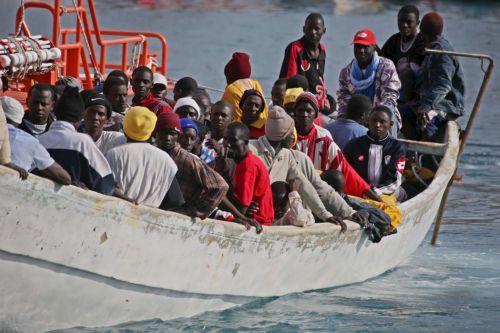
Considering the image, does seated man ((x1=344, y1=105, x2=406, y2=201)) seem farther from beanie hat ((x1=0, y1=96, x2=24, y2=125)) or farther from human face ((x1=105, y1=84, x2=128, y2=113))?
beanie hat ((x1=0, y1=96, x2=24, y2=125))

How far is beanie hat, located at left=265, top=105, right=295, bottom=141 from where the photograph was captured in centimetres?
903

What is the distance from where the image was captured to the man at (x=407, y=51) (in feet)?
41.8

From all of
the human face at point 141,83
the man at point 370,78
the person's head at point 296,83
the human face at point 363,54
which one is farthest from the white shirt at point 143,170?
the human face at point 363,54

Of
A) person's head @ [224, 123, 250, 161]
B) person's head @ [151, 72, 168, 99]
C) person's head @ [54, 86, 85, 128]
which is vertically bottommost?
person's head @ [151, 72, 168, 99]

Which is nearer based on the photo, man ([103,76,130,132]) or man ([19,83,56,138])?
man ([19,83,56,138])

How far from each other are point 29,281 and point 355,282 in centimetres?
377

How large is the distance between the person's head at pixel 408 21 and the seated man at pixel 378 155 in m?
2.27

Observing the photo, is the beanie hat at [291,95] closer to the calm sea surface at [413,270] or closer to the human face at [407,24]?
the calm sea surface at [413,270]

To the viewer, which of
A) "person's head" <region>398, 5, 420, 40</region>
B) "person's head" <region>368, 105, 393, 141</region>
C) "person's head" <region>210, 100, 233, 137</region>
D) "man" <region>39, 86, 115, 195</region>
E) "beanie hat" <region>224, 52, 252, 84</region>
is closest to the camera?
"man" <region>39, 86, 115, 195</region>

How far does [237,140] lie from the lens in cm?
854

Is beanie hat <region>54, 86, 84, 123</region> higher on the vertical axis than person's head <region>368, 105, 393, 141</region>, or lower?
higher

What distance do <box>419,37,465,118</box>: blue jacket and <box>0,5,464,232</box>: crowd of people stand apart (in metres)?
0.01

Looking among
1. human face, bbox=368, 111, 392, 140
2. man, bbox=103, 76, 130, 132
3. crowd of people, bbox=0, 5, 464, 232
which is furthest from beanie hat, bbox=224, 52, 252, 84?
man, bbox=103, 76, 130, 132

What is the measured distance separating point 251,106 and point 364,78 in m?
2.44
